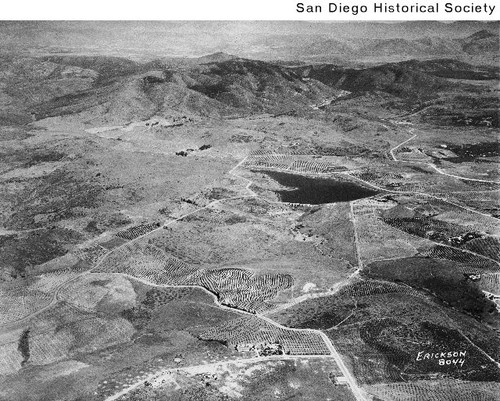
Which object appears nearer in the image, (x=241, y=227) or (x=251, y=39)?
(x=241, y=227)

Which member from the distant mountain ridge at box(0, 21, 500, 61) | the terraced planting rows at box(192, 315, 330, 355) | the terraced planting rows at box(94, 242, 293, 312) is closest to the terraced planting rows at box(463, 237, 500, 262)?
the terraced planting rows at box(94, 242, 293, 312)

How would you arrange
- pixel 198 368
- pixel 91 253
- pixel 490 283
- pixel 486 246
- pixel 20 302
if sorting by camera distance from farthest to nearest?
pixel 91 253, pixel 486 246, pixel 490 283, pixel 20 302, pixel 198 368

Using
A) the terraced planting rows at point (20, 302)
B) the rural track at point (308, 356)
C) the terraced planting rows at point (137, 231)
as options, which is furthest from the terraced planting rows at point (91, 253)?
the rural track at point (308, 356)

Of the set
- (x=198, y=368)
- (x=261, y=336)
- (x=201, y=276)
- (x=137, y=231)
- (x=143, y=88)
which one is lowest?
(x=261, y=336)

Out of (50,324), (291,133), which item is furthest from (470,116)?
(50,324)

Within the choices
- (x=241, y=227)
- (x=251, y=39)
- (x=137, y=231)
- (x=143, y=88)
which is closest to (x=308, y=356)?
(x=241, y=227)

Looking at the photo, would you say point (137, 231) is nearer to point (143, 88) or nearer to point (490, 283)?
point (490, 283)
